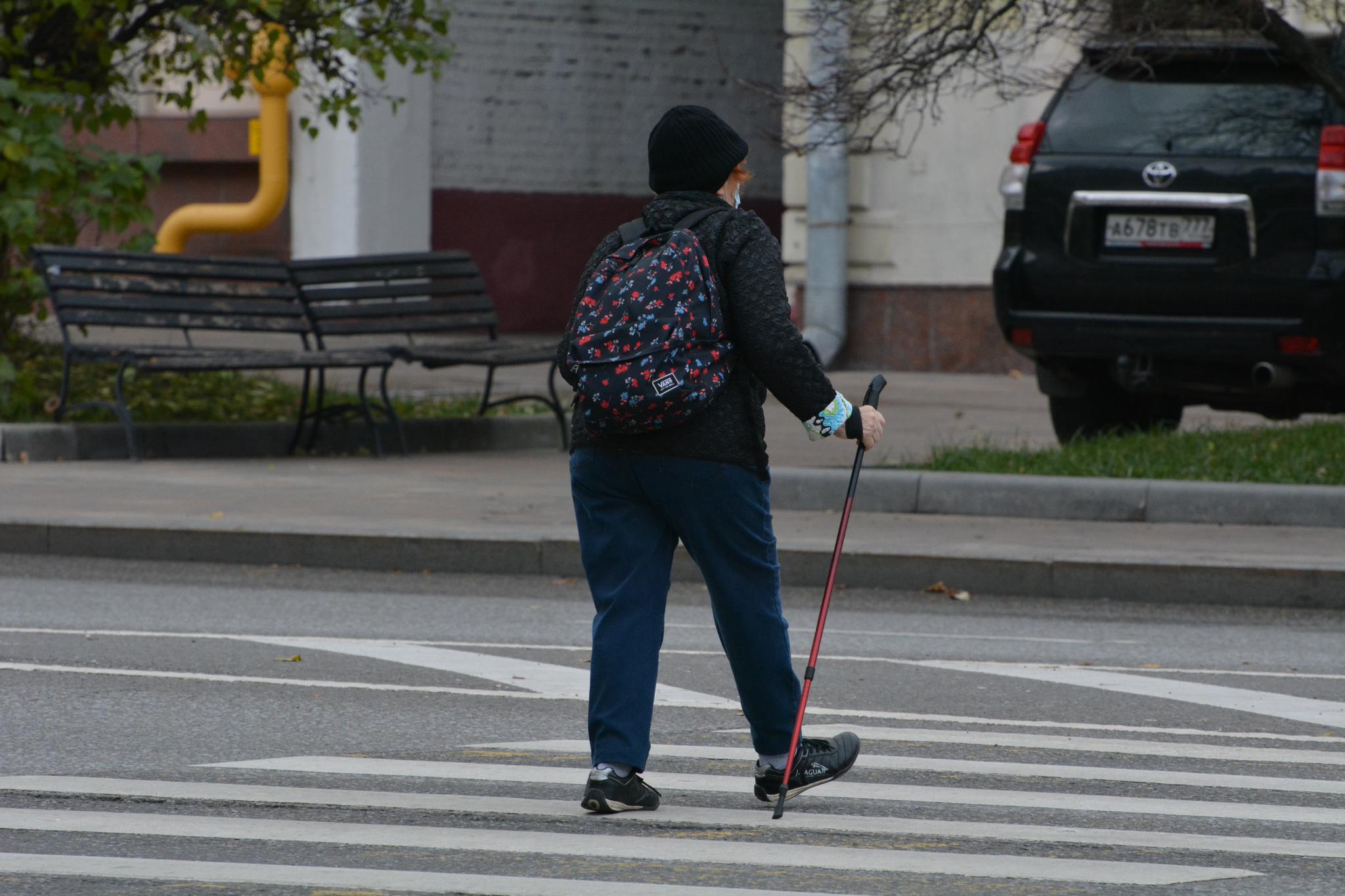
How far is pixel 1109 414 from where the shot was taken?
42.2ft

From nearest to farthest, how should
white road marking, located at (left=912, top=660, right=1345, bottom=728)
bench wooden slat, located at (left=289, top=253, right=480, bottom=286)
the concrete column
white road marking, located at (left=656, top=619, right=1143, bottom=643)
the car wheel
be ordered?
white road marking, located at (left=912, top=660, right=1345, bottom=728), white road marking, located at (left=656, top=619, right=1143, bottom=643), the car wheel, bench wooden slat, located at (left=289, top=253, right=480, bottom=286), the concrete column

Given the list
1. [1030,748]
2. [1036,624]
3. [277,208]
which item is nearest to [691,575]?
[1036,624]

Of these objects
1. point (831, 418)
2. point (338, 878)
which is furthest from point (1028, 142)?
point (338, 878)

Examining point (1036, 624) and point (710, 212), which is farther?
point (1036, 624)

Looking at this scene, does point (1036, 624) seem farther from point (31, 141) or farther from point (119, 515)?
point (31, 141)

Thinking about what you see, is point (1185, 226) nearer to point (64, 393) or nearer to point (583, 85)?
point (64, 393)

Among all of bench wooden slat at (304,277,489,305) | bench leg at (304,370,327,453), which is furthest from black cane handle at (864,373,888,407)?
bench wooden slat at (304,277,489,305)

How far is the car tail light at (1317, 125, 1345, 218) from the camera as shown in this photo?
35.3ft

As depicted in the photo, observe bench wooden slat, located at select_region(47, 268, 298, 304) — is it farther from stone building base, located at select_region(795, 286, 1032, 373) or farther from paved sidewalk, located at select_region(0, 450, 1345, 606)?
stone building base, located at select_region(795, 286, 1032, 373)

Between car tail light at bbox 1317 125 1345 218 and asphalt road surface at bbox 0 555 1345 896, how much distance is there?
8.66ft

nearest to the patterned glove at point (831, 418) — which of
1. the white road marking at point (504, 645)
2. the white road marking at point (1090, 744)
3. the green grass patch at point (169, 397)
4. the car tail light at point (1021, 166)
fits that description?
the white road marking at point (1090, 744)

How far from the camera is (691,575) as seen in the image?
9742 mm

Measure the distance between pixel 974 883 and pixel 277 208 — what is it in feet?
60.4

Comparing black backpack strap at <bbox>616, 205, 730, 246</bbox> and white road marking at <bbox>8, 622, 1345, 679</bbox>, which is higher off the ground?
black backpack strap at <bbox>616, 205, 730, 246</bbox>
